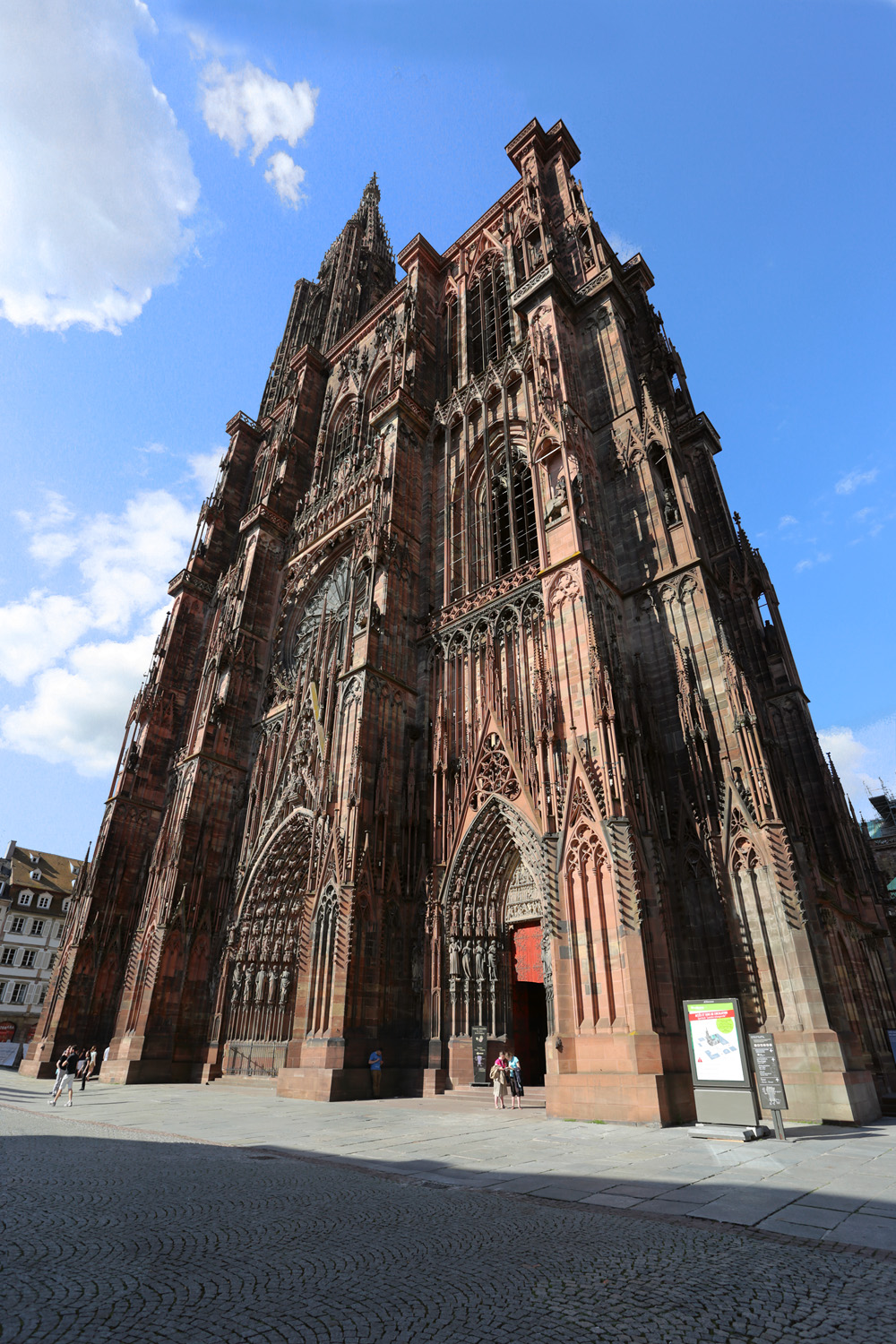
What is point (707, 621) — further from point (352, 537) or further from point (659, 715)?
point (352, 537)

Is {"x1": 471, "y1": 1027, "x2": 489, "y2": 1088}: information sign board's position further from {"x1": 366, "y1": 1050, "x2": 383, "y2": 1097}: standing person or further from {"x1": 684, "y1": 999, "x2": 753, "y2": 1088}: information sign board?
{"x1": 684, "y1": 999, "x2": 753, "y2": 1088}: information sign board

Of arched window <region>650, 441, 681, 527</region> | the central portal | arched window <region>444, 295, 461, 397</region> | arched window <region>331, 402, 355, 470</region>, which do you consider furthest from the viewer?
arched window <region>331, 402, 355, 470</region>

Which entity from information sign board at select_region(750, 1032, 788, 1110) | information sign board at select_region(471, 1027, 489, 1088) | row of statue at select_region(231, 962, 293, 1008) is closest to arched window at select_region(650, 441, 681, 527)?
information sign board at select_region(750, 1032, 788, 1110)

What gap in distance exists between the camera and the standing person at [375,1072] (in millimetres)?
15961

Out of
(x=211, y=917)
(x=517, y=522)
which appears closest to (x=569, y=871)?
(x=517, y=522)

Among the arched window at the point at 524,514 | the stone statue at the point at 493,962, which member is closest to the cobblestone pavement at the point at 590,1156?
the stone statue at the point at 493,962

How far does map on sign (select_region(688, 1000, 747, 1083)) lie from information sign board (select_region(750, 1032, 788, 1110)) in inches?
11.6

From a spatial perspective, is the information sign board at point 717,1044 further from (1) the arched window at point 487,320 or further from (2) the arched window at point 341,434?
(2) the arched window at point 341,434

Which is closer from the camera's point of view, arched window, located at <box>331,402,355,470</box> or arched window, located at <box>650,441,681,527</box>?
arched window, located at <box>650,441,681,527</box>

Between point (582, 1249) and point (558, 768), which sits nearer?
point (582, 1249)

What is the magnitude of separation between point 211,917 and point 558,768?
1635 centimetres

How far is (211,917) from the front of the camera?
24.7 m

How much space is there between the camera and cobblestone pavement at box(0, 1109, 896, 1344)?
3.35 meters

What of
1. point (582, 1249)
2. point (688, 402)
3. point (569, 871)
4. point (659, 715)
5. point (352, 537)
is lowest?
point (582, 1249)
